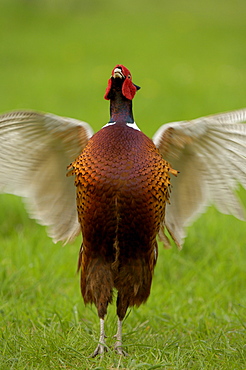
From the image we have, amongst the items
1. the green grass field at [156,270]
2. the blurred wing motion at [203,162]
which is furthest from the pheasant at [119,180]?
the green grass field at [156,270]

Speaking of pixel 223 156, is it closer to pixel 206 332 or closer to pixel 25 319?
pixel 206 332

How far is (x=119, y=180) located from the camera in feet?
8.93

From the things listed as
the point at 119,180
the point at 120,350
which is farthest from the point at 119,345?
the point at 119,180

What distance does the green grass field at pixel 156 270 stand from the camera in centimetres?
293

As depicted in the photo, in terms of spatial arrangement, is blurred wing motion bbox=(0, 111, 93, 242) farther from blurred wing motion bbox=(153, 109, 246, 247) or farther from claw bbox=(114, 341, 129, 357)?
claw bbox=(114, 341, 129, 357)

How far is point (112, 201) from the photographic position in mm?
2738

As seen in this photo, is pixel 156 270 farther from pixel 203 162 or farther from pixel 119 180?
pixel 119 180

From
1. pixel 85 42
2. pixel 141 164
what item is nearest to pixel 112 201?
pixel 141 164

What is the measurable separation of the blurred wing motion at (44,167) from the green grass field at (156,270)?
1.96ft

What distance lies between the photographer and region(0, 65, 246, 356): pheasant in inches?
109

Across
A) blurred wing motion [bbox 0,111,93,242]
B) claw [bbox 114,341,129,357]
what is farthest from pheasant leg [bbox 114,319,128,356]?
blurred wing motion [bbox 0,111,93,242]

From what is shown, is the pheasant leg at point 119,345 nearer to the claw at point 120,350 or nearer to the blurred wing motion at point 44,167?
the claw at point 120,350

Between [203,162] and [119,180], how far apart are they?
75 centimetres

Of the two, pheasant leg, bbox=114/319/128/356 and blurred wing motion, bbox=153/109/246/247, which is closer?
pheasant leg, bbox=114/319/128/356
